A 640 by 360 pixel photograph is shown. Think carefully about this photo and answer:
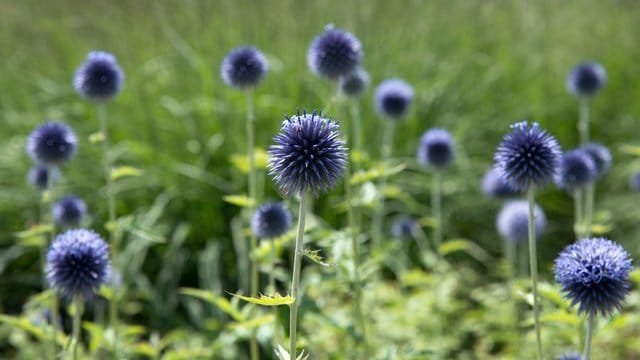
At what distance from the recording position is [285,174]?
156 cm

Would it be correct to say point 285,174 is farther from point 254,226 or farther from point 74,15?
point 74,15

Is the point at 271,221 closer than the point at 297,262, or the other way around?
the point at 297,262

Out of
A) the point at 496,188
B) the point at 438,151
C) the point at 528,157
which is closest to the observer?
the point at 528,157

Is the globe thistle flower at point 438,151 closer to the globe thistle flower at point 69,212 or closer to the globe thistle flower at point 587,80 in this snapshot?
the globe thistle flower at point 587,80

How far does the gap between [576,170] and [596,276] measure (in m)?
0.99

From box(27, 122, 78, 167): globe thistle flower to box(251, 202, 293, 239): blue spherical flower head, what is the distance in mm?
796

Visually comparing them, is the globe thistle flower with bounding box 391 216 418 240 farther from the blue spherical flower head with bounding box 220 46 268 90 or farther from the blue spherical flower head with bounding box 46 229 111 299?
the blue spherical flower head with bounding box 46 229 111 299

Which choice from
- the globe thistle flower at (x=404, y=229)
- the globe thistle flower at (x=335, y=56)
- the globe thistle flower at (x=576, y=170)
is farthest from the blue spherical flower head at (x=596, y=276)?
the globe thistle flower at (x=404, y=229)

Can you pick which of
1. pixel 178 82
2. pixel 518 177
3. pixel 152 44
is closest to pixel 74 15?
pixel 152 44

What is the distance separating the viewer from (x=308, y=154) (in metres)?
1.54

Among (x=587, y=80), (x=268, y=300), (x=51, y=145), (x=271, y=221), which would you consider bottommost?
(x=268, y=300)

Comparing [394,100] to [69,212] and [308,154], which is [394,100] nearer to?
[69,212]

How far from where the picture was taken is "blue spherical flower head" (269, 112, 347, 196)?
1.54 m

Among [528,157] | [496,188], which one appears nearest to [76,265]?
[528,157]
